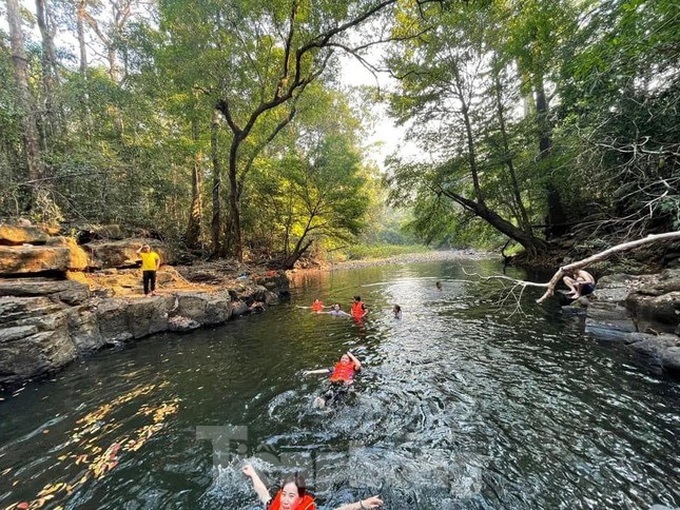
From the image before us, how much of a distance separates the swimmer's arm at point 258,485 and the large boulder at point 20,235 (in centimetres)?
915

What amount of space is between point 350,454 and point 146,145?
1473cm

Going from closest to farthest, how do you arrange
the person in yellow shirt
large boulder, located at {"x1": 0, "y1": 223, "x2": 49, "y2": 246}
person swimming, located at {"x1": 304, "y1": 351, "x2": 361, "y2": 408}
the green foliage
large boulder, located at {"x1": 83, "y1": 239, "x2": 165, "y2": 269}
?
person swimming, located at {"x1": 304, "y1": 351, "x2": 361, "y2": 408} → large boulder, located at {"x1": 0, "y1": 223, "x2": 49, "y2": 246} → the person in yellow shirt → large boulder, located at {"x1": 83, "y1": 239, "x2": 165, "y2": 269} → the green foliage

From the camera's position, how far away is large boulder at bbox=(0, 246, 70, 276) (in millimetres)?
7602

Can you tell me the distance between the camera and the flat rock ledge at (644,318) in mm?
5930

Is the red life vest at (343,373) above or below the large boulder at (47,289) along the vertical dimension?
below

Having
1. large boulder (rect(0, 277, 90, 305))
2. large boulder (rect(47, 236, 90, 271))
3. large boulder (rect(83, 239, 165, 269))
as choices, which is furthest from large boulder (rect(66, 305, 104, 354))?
large boulder (rect(83, 239, 165, 269))

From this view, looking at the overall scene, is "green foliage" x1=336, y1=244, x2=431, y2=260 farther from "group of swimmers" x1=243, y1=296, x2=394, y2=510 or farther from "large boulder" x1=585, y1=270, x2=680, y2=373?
"group of swimmers" x1=243, y1=296, x2=394, y2=510

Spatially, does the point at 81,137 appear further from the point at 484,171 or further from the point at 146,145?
the point at 484,171

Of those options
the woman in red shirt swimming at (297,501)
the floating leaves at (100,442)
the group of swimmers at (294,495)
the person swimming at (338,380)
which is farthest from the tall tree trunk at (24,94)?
the woman in red shirt swimming at (297,501)

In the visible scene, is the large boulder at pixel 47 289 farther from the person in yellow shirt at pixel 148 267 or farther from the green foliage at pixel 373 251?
the green foliage at pixel 373 251

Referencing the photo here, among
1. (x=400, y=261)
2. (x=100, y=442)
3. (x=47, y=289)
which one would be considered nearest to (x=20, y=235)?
(x=47, y=289)

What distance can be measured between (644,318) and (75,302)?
14345mm

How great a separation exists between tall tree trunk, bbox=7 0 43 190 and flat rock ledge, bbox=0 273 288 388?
4.65 m

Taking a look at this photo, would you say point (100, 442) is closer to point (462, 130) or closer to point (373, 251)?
point (462, 130)
